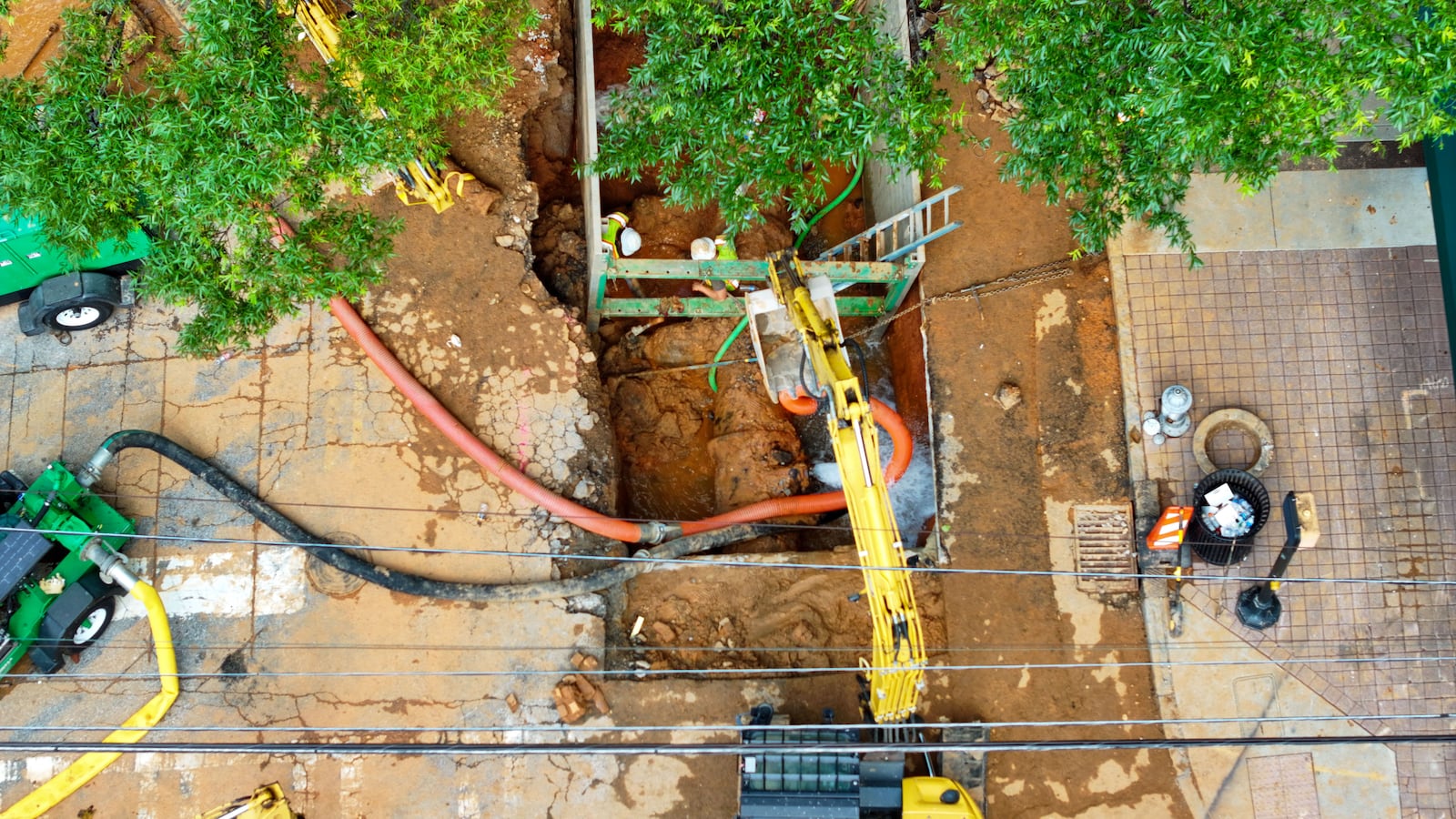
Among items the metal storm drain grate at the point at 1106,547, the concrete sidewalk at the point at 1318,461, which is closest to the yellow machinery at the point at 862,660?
the metal storm drain grate at the point at 1106,547

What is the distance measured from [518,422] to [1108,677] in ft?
23.5

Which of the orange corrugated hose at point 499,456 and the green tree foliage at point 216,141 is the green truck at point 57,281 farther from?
the orange corrugated hose at point 499,456

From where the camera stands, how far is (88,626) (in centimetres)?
952

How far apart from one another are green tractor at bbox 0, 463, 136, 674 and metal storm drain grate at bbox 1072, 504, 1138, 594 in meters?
10.1

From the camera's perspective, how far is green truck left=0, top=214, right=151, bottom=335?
9555 mm

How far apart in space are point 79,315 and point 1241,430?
1329 cm

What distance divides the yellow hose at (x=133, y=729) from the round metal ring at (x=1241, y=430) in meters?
11.3

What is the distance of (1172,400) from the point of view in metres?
10.1

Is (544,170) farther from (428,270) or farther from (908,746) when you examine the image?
(908,746)

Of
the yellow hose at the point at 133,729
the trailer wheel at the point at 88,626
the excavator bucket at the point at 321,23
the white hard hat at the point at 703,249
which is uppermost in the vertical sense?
the excavator bucket at the point at 321,23

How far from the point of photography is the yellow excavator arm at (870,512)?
7.86 metres

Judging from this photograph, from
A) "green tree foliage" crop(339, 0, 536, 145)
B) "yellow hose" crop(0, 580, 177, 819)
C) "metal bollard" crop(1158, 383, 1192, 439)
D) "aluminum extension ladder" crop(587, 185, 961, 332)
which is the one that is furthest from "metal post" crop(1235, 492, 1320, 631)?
"yellow hose" crop(0, 580, 177, 819)

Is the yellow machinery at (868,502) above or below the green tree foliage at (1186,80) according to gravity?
below

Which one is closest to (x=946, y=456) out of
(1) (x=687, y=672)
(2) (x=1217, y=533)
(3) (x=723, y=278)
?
(2) (x=1217, y=533)
